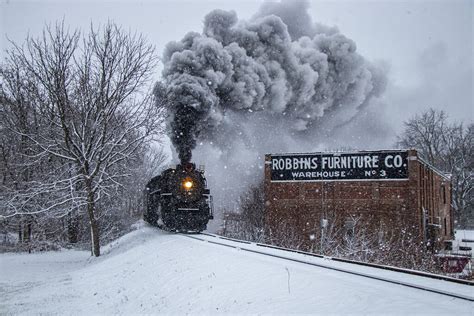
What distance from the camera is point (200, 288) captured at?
7867 millimetres

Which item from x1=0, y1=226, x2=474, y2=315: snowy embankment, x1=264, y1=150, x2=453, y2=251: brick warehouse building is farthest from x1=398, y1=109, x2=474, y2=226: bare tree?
x1=0, y1=226, x2=474, y2=315: snowy embankment

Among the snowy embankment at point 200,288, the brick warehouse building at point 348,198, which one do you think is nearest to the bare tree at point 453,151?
the brick warehouse building at point 348,198

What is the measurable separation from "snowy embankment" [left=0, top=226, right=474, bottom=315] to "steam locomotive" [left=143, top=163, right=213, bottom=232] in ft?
4.81

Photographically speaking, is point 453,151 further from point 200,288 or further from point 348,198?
point 200,288

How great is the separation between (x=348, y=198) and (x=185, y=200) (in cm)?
972

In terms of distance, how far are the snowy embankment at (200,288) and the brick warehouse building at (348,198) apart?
30.5ft

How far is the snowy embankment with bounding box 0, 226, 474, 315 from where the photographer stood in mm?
5707

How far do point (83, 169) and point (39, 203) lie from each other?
A: 5144 millimetres

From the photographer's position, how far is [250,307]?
6.20m

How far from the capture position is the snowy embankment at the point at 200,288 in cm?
571

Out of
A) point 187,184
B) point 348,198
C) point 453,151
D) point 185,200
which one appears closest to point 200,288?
point 185,200

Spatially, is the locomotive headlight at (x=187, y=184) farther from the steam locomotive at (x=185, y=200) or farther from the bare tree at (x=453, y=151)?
the bare tree at (x=453, y=151)

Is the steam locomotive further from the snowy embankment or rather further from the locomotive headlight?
the snowy embankment

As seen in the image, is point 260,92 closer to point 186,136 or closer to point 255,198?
point 255,198
